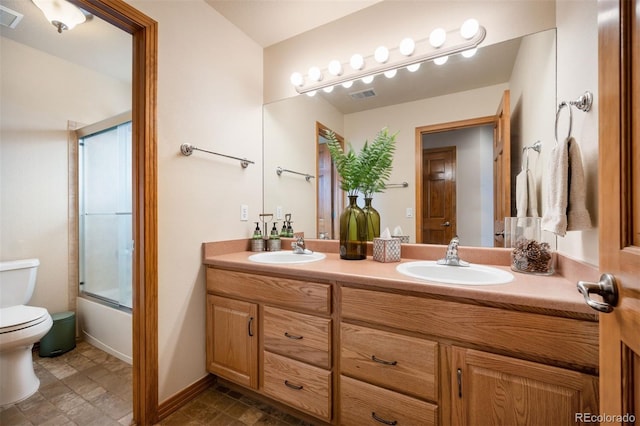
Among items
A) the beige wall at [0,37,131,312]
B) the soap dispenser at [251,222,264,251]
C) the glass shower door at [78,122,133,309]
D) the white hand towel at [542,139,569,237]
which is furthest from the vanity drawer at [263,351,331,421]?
the beige wall at [0,37,131,312]

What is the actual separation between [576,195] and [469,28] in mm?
1013

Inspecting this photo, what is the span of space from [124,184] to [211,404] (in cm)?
173

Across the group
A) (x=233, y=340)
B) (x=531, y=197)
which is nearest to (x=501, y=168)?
(x=531, y=197)

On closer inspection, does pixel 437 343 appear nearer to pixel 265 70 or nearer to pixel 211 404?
pixel 211 404

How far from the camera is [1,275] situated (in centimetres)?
186

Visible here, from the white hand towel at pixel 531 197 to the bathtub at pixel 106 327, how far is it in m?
2.58

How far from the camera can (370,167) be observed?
161 centimetres

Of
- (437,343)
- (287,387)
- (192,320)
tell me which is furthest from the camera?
(192,320)

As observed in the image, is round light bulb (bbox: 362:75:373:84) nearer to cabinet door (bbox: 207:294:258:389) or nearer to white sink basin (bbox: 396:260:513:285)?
white sink basin (bbox: 396:260:513:285)

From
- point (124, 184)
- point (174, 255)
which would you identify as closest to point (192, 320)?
point (174, 255)

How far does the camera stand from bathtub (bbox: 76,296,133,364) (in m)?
1.99

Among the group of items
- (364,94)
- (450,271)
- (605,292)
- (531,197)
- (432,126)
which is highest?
(364,94)

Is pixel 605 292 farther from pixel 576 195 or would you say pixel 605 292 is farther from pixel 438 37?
pixel 438 37

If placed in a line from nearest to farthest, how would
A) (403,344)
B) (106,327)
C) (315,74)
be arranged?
(403,344) → (315,74) → (106,327)
